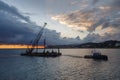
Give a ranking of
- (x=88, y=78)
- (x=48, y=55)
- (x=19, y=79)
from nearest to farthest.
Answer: (x=19, y=79) → (x=88, y=78) → (x=48, y=55)

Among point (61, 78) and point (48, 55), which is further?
point (48, 55)

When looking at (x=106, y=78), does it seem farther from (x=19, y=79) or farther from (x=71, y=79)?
(x=19, y=79)

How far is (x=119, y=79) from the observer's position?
61.4m

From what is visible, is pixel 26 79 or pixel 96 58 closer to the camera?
pixel 26 79

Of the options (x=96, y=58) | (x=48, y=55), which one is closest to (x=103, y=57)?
(x=96, y=58)

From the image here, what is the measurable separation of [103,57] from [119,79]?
83857 mm

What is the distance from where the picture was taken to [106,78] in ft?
207

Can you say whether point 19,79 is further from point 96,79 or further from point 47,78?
point 96,79

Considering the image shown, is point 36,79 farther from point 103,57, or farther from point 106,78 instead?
point 103,57

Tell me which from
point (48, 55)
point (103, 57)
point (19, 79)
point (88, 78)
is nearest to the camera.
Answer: point (19, 79)

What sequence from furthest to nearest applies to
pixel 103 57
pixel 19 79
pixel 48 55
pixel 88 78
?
pixel 48 55, pixel 103 57, pixel 88 78, pixel 19 79

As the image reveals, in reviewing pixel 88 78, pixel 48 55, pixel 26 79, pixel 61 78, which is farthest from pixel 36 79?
pixel 48 55

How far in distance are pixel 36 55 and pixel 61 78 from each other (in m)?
133

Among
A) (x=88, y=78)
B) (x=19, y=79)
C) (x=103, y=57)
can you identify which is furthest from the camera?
(x=103, y=57)
